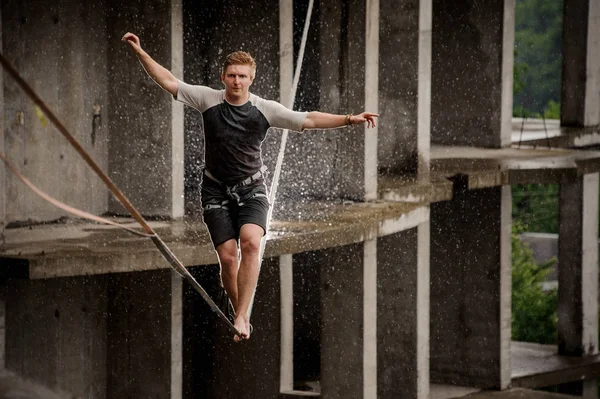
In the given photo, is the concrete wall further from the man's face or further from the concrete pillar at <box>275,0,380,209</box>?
the man's face

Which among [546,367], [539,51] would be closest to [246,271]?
[546,367]

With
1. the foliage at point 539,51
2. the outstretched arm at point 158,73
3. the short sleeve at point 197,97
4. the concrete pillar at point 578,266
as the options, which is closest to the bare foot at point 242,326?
the short sleeve at point 197,97

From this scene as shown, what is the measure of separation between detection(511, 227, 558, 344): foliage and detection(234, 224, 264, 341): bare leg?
26580 mm

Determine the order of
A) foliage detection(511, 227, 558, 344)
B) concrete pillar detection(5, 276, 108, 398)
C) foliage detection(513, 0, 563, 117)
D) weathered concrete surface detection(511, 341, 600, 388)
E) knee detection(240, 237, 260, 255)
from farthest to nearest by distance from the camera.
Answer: foliage detection(513, 0, 563, 117) → foliage detection(511, 227, 558, 344) → weathered concrete surface detection(511, 341, 600, 388) → concrete pillar detection(5, 276, 108, 398) → knee detection(240, 237, 260, 255)

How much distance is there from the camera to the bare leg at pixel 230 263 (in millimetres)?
10164

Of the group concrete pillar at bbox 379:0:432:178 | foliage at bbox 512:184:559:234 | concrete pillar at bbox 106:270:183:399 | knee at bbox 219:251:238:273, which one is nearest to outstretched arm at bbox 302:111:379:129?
knee at bbox 219:251:238:273

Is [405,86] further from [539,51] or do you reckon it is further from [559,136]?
[539,51]

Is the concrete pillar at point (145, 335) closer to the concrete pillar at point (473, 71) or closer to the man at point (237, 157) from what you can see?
the man at point (237, 157)

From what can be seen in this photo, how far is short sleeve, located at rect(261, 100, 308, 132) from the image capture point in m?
9.86

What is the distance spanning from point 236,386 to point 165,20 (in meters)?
5.17

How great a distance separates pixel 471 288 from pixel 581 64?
560 centimetres

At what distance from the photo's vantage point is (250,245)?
1004 centimetres

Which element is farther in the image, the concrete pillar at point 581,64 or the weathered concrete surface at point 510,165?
the concrete pillar at point 581,64

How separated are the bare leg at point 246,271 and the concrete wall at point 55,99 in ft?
17.8
